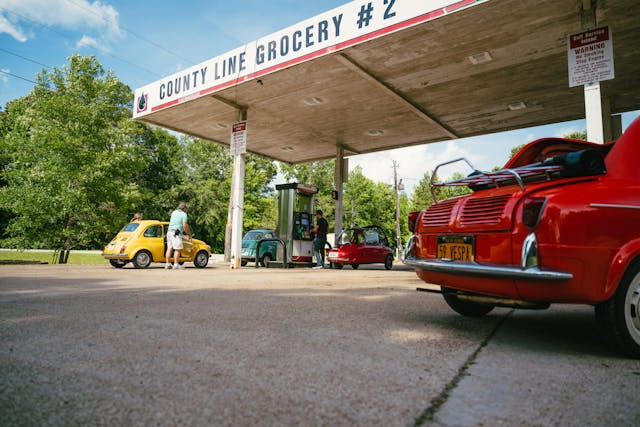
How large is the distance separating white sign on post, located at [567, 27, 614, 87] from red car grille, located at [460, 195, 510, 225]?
18.6 ft

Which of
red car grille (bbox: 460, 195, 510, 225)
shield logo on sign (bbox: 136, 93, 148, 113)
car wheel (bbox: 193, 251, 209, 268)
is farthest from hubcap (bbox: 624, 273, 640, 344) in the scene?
shield logo on sign (bbox: 136, 93, 148, 113)

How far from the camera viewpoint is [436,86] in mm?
12195

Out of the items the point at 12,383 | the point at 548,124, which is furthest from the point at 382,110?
the point at 12,383

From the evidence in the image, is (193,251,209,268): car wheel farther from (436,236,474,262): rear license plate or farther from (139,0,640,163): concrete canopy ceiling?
(436,236,474,262): rear license plate

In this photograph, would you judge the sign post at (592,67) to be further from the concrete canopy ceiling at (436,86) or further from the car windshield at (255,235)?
the car windshield at (255,235)

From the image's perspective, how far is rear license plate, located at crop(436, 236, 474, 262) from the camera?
10.6 ft

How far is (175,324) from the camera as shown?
339 cm

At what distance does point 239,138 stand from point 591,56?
1013cm

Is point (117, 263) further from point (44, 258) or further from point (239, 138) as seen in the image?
point (44, 258)

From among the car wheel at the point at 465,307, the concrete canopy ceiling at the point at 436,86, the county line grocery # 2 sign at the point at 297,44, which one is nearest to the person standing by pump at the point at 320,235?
the concrete canopy ceiling at the point at 436,86

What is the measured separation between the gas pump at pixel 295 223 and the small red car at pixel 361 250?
3.61 feet

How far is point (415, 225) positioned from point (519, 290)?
1452 millimetres

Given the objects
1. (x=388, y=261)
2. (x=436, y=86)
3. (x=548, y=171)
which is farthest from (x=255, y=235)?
(x=548, y=171)

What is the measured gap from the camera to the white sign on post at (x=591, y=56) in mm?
7102
